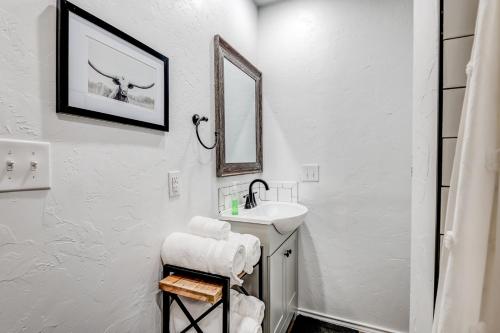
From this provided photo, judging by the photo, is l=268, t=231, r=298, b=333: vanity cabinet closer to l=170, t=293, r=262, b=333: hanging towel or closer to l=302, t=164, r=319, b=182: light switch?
l=170, t=293, r=262, b=333: hanging towel

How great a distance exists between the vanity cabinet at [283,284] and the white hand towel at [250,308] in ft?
0.54

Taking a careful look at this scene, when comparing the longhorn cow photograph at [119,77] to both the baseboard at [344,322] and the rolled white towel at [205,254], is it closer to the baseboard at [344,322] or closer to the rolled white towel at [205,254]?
the rolled white towel at [205,254]

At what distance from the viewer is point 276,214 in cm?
184

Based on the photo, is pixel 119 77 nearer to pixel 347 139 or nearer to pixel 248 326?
pixel 248 326

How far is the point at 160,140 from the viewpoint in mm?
1078

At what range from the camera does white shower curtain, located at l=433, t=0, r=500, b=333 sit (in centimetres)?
48

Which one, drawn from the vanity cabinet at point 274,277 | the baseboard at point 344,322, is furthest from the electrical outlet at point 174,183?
the baseboard at point 344,322

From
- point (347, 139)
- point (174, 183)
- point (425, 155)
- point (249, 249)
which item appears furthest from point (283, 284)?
point (425, 155)

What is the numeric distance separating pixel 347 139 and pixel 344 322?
135 centimetres

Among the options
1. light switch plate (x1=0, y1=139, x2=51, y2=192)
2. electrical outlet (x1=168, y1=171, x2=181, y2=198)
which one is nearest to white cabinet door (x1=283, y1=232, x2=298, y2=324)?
electrical outlet (x1=168, y1=171, x2=181, y2=198)

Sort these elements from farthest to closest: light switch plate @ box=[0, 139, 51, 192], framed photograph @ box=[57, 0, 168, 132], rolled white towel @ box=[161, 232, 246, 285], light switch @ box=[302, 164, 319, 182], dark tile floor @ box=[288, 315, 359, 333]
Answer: light switch @ box=[302, 164, 319, 182]
dark tile floor @ box=[288, 315, 359, 333]
rolled white towel @ box=[161, 232, 246, 285]
framed photograph @ box=[57, 0, 168, 132]
light switch plate @ box=[0, 139, 51, 192]

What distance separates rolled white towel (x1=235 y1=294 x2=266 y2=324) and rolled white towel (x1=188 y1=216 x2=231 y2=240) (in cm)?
37

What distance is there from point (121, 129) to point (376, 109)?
1592 mm

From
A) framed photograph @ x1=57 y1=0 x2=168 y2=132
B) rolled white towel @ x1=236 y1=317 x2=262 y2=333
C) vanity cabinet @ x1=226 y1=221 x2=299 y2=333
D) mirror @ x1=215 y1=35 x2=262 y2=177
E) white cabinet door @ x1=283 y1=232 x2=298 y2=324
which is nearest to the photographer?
framed photograph @ x1=57 y1=0 x2=168 y2=132
